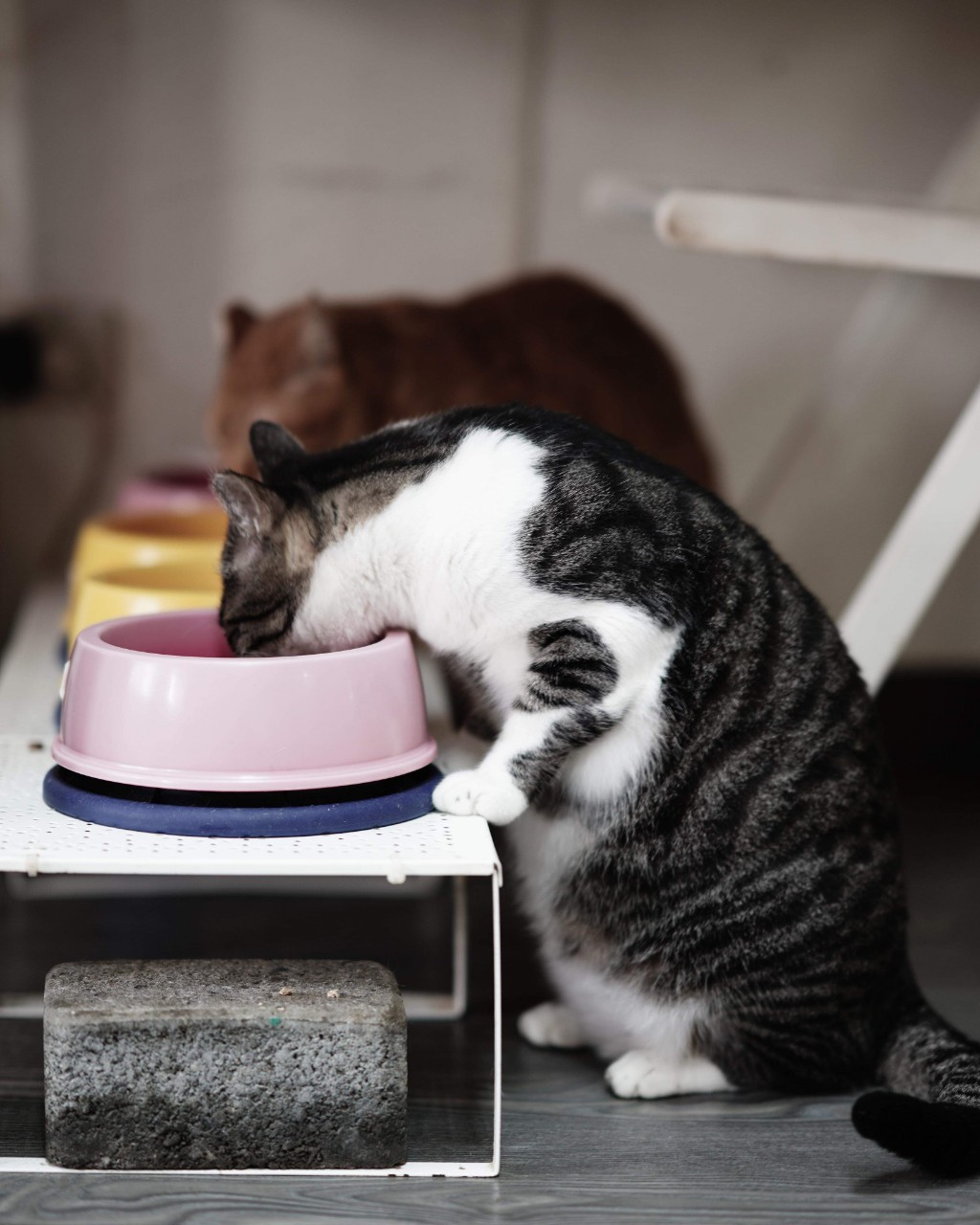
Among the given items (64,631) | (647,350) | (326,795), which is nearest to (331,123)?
(647,350)

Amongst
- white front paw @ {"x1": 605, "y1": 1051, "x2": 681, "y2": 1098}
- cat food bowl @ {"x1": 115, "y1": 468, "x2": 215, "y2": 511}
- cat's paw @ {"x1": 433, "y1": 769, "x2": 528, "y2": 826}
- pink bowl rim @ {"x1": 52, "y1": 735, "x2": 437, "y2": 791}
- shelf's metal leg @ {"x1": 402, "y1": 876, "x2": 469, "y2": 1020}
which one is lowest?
shelf's metal leg @ {"x1": 402, "y1": 876, "x2": 469, "y2": 1020}

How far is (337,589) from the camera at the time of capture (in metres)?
1.42

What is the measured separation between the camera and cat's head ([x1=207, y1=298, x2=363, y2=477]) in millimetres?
2359

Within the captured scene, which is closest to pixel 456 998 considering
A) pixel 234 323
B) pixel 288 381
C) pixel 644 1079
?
pixel 644 1079

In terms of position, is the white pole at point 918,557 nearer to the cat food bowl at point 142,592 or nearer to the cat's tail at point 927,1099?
the cat's tail at point 927,1099

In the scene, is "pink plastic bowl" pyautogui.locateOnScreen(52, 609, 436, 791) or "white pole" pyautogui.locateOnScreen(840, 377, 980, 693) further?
"white pole" pyautogui.locateOnScreen(840, 377, 980, 693)

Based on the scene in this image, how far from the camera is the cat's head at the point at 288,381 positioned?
2359 mm

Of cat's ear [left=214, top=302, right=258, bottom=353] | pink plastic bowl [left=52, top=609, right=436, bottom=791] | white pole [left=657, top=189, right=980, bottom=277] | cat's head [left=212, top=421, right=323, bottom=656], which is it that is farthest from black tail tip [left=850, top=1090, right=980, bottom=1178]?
cat's ear [left=214, top=302, right=258, bottom=353]

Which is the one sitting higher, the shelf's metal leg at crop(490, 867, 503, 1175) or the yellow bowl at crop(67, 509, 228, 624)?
the yellow bowl at crop(67, 509, 228, 624)

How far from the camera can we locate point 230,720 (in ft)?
4.16

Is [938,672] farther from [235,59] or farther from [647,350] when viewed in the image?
[235,59]

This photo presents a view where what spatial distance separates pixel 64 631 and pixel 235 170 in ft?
3.93

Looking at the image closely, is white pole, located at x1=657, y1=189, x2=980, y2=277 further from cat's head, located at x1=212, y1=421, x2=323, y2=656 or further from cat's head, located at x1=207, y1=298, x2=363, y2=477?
cat's head, located at x1=207, y1=298, x2=363, y2=477

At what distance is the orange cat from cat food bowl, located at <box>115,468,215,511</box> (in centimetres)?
8
